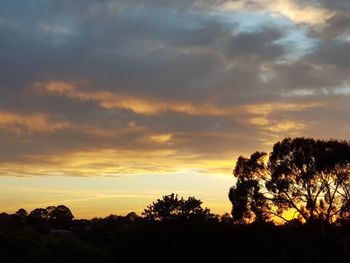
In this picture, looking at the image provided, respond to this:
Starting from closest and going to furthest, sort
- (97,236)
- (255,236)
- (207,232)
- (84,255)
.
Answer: (207,232)
(255,236)
(84,255)
(97,236)

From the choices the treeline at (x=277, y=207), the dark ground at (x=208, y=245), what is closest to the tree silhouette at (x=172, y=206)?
the treeline at (x=277, y=207)

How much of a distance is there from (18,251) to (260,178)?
26.7 meters

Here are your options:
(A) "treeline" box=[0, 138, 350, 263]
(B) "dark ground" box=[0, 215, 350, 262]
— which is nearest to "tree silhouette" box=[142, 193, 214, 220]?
(A) "treeline" box=[0, 138, 350, 263]

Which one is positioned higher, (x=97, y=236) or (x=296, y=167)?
(x=296, y=167)

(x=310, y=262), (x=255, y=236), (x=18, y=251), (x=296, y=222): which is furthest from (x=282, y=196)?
(x=18, y=251)

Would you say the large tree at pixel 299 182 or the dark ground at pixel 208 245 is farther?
the large tree at pixel 299 182

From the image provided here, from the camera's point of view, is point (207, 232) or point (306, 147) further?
point (306, 147)

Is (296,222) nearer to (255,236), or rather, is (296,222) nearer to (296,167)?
(296,167)

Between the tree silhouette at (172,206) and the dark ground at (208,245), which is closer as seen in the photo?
the dark ground at (208,245)

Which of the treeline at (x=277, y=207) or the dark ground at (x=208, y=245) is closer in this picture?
the dark ground at (x=208, y=245)

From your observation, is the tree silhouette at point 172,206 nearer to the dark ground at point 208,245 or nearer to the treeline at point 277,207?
the treeline at point 277,207

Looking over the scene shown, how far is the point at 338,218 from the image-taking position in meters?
54.7

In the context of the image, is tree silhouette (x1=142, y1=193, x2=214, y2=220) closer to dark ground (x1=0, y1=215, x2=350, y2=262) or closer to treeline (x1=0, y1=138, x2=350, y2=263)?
treeline (x1=0, y1=138, x2=350, y2=263)

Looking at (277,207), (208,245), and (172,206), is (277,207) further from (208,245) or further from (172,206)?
(208,245)
